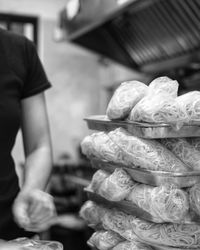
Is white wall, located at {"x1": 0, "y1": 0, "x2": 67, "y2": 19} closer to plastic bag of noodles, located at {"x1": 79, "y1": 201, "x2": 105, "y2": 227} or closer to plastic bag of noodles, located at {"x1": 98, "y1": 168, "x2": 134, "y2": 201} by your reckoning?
plastic bag of noodles, located at {"x1": 79, "y1": 201, "x2": 105, "y2": 227}

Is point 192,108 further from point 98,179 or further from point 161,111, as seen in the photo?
point 98,179

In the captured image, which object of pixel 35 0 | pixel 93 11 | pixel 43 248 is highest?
pixel 35 0

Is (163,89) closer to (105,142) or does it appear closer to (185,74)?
(105,142)

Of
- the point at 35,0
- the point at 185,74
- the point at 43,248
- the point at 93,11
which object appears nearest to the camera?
the point at 43,248

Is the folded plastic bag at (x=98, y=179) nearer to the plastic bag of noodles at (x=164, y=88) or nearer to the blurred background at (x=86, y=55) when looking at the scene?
the plastic bag of noodles at (x=164, y=88)

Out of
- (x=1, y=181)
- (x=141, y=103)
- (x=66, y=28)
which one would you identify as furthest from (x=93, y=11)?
(x=141, y=103)

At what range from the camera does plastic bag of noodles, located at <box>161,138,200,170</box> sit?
81 centimetres

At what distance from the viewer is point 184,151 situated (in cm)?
83

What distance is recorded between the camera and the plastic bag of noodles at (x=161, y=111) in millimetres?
778

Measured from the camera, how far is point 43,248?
0.78 meters

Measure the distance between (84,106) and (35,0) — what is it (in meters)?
1.20

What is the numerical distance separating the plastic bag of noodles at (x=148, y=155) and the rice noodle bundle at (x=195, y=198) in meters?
0.04

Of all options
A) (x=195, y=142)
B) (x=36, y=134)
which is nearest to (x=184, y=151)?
(x=195, y=142)

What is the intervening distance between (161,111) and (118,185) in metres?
0.18
